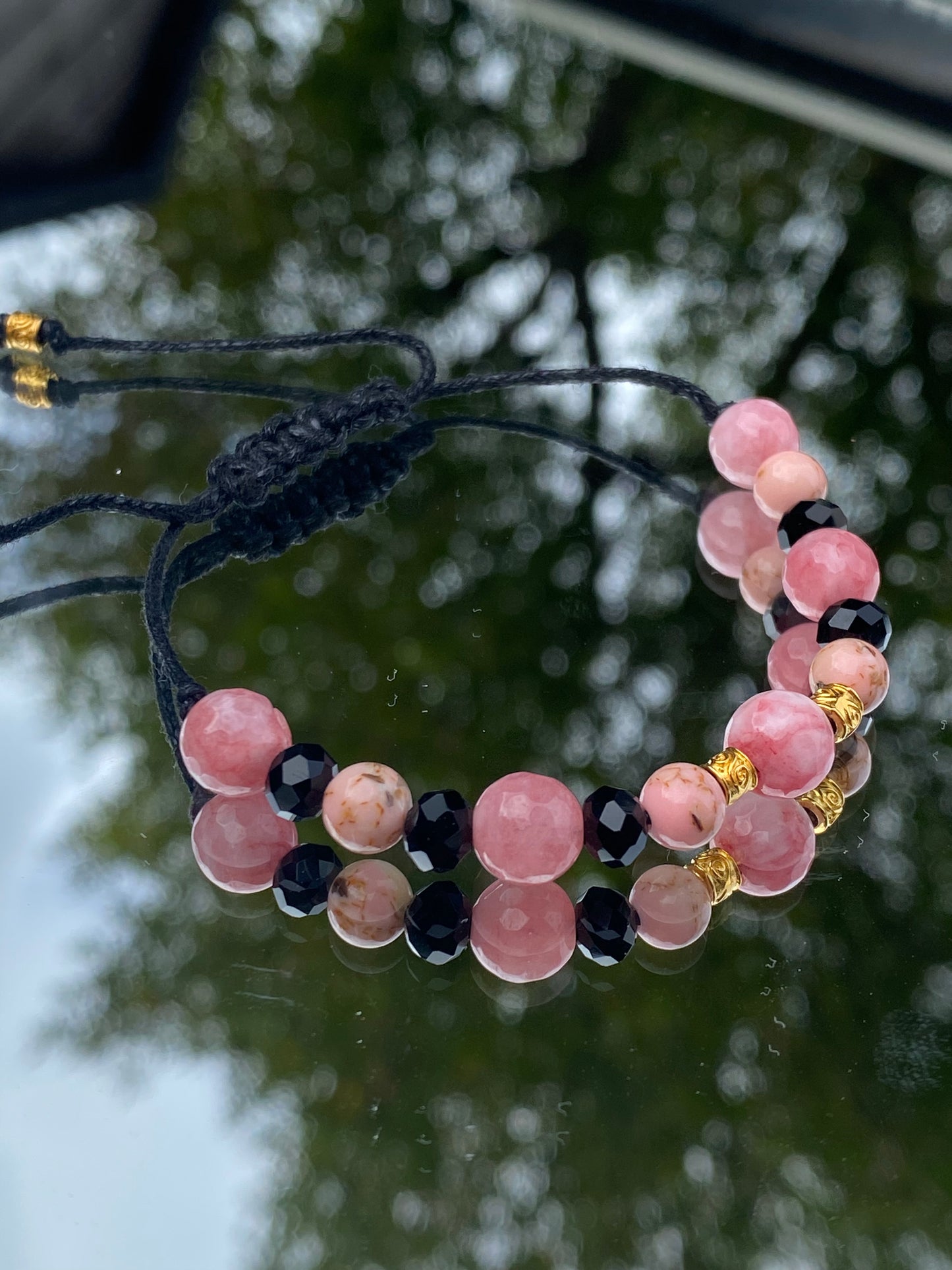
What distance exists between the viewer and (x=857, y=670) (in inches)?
32.4

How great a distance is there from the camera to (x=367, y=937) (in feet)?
2.47

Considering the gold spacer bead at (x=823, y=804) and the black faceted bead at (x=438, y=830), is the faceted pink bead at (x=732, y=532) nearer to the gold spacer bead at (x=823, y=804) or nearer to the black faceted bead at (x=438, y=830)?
the gold spacer bead at (x=823, y=804)

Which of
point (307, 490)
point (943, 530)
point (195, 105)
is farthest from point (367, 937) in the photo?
point (195, 105)

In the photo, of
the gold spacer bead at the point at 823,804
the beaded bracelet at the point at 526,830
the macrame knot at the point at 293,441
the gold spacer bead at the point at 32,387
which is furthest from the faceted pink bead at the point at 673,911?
the gold spacer bead at the point at 32,387

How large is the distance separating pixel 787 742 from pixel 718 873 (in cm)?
10

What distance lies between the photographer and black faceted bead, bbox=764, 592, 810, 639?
934 mm

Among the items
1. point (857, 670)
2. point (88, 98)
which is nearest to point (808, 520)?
point (857, 670)

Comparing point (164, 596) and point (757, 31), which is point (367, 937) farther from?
point (757, 31)

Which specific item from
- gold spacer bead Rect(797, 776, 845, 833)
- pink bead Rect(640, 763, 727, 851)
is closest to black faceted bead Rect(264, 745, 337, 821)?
pink bead Rect(640, 763, 727, 851)

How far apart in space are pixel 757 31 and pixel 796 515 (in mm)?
600

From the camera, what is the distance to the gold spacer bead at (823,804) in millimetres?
803

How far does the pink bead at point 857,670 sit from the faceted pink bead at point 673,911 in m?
0.19

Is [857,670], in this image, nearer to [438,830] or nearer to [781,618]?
[781,618]

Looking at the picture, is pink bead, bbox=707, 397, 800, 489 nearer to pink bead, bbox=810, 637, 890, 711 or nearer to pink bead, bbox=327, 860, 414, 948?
pink bead, bbox=810, 637, 890, 711
